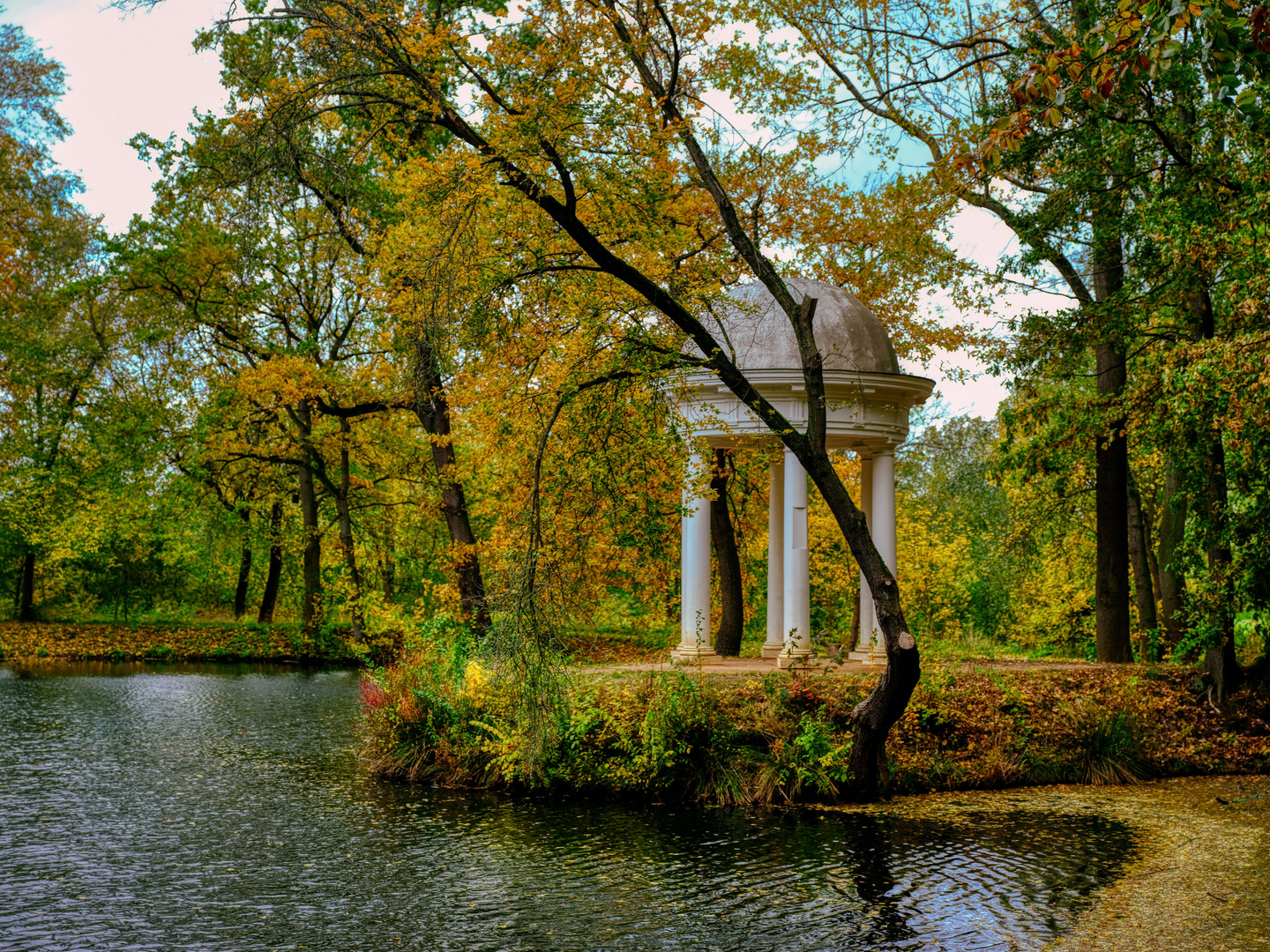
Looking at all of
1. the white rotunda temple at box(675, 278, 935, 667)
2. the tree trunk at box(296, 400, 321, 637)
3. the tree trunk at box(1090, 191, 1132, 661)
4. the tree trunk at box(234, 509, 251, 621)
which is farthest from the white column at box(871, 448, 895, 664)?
the tree trunk at box(234, 509, 251, 621)

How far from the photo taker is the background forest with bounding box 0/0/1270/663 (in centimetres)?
1122

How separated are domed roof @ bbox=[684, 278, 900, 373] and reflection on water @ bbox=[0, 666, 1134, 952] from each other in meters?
7.71

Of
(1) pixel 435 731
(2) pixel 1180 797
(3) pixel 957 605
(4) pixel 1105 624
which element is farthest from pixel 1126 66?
(3) pixel 957 605

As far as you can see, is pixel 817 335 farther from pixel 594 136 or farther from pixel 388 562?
pixel 388 562

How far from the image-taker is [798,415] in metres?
16.3

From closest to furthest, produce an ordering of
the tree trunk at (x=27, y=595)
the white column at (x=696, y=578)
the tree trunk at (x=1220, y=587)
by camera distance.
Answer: the tree trunk at (x=1220, y=587), the white column at (x=696, y=578), the tree trunk at (x=27, y=595)

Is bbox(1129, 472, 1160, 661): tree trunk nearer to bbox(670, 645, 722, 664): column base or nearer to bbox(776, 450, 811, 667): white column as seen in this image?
bbox(776, 450, 811, 667): white column

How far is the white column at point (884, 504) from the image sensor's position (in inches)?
663

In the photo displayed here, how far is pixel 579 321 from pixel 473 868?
5.72 meters

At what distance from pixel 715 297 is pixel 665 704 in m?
4.84

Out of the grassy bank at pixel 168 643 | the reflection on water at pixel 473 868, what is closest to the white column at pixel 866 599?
the reflection on water at pixel 473 868

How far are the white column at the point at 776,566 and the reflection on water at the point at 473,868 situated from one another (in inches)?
264

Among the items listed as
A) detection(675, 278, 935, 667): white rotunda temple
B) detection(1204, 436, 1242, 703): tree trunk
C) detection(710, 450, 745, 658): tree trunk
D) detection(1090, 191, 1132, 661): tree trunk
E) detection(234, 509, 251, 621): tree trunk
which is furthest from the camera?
detection(234, 509, 251, 621): tree trunk

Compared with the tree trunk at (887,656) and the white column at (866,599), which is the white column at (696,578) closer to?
the white column at (866,599)
